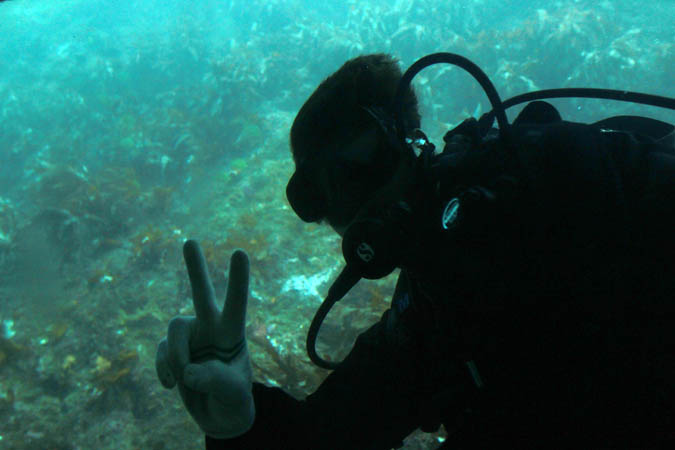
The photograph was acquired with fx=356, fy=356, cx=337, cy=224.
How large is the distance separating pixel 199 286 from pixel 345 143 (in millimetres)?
863

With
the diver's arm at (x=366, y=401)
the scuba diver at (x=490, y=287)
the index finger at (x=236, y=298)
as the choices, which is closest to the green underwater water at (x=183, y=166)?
the diver's arm at (x=366, y=401)

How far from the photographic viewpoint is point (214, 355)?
134 centimetres

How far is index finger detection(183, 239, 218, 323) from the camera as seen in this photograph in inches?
54.1

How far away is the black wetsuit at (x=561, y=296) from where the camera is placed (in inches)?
38.0

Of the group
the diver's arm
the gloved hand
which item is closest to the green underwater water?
the diver's arm

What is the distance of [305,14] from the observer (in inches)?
791

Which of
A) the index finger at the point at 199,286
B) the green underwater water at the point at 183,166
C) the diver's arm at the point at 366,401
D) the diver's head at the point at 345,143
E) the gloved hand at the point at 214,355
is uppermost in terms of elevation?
the green underwater water at the point at 183,166

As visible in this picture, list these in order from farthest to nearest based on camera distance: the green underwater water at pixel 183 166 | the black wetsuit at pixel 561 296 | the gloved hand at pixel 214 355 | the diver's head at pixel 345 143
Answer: the green underwater water at pixel 183 166, the diver's head at pixel 345 143, the gloved hand at pixel 214 355, the black wetsuit at pixel 561 296

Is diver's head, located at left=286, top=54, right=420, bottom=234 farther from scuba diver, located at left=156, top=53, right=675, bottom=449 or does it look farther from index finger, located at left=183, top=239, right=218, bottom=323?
index finger, located at left=183, top=239, right=218, bottom=323

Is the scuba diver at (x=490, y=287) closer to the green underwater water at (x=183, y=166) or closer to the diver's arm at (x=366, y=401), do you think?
the diver's arm at (x=366, y=401)

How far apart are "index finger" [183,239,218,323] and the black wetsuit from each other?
0.50m

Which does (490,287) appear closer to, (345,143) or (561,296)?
(561,296)

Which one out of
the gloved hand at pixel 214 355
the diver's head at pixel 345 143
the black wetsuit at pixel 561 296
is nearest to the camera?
the black wetsuit at pixel 561 296

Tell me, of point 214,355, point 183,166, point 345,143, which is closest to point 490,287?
point 345,143
